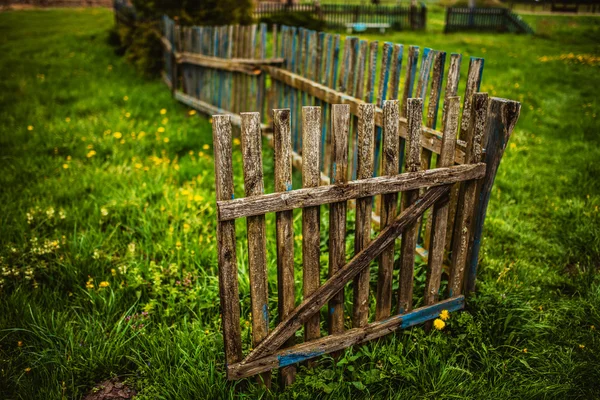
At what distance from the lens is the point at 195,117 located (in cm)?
651

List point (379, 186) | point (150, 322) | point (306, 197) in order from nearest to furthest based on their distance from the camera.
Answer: point (306, 197) < point (379, 186) < point (150, 322)

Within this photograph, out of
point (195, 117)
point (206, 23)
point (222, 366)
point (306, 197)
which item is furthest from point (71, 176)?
point (206, 23)

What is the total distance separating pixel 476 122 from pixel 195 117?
5.02 meters

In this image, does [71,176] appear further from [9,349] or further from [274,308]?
[274,308]

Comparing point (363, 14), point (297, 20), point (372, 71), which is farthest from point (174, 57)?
point (363, 14)

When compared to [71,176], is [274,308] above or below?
below

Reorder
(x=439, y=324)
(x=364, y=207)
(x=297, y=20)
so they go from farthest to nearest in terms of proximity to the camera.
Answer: (x=297, y=20), (x=439, y=324), (x=364, y=207)

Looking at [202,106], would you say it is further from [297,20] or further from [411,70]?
[297,20]

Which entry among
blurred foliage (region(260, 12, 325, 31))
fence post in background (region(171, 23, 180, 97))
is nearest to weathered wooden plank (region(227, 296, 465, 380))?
fence post in background (region(171, 23, 180, 97))

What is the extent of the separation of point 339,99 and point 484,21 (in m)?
17.7

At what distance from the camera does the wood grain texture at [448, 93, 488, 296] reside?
2277mm

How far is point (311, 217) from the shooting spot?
2074 millimetres

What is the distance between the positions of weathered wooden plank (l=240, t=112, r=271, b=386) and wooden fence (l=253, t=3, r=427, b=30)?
1557 centimetres

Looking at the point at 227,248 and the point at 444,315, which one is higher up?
the point at 227,248
